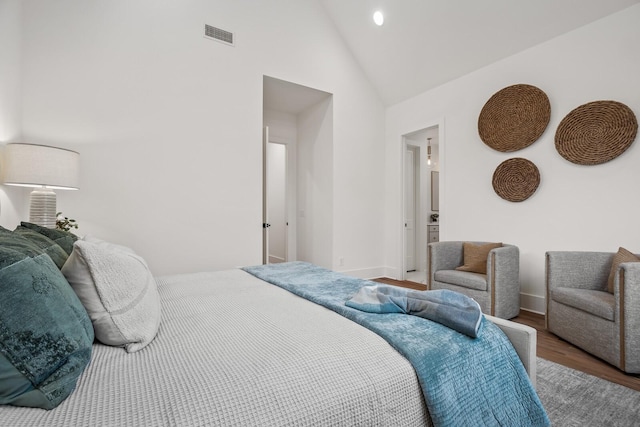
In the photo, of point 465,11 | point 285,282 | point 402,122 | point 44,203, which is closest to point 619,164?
point 465,11

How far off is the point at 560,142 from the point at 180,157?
384cm

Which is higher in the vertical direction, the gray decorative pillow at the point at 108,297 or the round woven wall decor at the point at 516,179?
the round woven wall decor at the point at 516,179

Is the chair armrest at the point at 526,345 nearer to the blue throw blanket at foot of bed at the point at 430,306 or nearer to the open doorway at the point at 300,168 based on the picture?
the blue throw blanket at foot of bed at the point at 430,306

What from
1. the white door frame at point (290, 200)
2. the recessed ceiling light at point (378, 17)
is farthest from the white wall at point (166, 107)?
the white door frame at point (290, 200)

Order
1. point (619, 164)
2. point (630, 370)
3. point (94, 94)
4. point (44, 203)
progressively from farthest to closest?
point (94, 94), point (619, 164), point (44, 203), point (630, 370)

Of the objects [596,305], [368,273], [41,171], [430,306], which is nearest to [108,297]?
[430,306]

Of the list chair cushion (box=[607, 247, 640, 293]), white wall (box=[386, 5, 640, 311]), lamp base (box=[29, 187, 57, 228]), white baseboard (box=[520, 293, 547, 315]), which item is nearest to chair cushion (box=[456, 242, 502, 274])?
white wall (box=[386, 5, 640, 311])

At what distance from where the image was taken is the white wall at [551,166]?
104 inches

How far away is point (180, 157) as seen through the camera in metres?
3.28

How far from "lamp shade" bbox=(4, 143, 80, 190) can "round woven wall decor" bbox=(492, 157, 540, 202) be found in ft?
13.4

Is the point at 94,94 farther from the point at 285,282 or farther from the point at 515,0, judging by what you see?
the point at 515,0

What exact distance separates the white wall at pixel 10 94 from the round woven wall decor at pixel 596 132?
15.1ft

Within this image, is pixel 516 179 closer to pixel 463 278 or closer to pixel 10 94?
pixel 463 278

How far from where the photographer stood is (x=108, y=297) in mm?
1004
